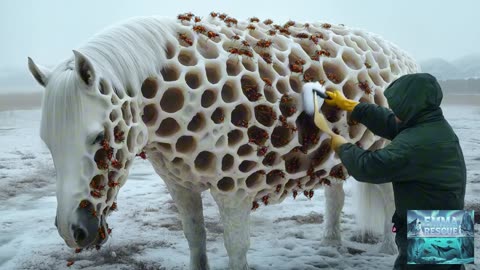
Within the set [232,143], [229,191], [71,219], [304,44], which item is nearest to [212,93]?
[232,143]

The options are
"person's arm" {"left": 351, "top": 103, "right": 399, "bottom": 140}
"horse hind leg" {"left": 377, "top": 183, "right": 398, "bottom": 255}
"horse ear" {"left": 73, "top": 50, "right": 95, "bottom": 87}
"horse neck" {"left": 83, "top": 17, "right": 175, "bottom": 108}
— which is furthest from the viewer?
"horse hind leg" {"left": 377, "top": 183, "right": 398, "bottom": 255}

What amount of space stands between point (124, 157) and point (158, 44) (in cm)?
52

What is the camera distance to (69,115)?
1690 millimetres

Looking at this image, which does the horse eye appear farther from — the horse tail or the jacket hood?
the horse tail

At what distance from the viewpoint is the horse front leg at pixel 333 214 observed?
3449 mm

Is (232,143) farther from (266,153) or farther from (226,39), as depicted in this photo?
(226,39)

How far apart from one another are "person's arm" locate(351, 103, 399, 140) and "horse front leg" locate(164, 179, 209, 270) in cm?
97

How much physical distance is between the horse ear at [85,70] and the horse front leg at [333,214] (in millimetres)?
2200

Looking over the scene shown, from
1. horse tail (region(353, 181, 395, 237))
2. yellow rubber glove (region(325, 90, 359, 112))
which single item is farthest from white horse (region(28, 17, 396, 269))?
horse tail (region(353, 181, 395, 237))

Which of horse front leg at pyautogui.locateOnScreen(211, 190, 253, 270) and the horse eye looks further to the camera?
horse front leg at pyautogui.locateOnScreen(211, 190, 253, 270)

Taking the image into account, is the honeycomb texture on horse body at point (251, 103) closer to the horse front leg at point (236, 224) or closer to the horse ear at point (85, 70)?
the horse front leg at point (236, 224)

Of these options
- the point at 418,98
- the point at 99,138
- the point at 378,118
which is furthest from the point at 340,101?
the point at 99,138

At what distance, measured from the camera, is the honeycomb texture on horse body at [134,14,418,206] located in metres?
2.11

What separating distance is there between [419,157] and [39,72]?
1.45 metres
